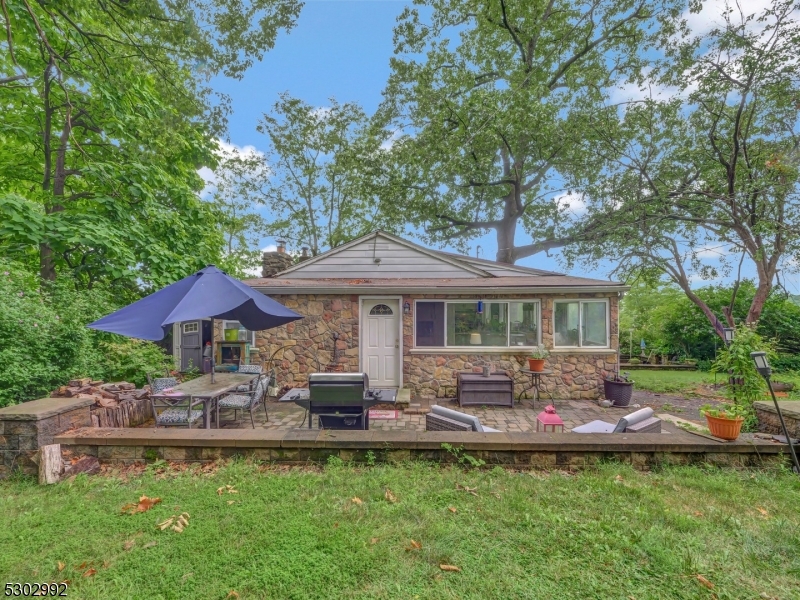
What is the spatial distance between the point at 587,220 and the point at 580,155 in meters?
2.52

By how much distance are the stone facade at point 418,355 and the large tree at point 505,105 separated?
780cm

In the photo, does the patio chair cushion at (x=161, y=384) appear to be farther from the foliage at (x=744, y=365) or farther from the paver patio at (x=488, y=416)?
the foliage at (x=744, y=365)

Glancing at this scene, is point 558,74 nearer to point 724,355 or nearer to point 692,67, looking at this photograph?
point 692,67

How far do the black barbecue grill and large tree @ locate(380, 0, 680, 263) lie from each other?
1139cm

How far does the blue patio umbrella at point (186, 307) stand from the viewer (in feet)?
12.7

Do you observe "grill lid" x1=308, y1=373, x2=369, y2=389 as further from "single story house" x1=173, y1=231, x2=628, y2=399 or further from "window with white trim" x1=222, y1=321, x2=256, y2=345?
"window with white trim" x1=222, y1=321, x2=256, y2=345

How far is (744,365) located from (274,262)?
33.6ft

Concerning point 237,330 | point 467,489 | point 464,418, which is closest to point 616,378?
point 464,418

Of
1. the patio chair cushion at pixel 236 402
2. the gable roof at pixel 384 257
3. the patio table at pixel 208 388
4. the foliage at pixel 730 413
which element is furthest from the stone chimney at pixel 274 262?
the foliage at pixel 730 413

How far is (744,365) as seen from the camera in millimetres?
4020

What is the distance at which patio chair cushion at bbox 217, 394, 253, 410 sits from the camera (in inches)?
190

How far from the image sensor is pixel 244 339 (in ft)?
28.6

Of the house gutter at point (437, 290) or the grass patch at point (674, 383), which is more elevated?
the house gutter at point (437, 290)

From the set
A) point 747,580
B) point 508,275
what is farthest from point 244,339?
point 747,580
